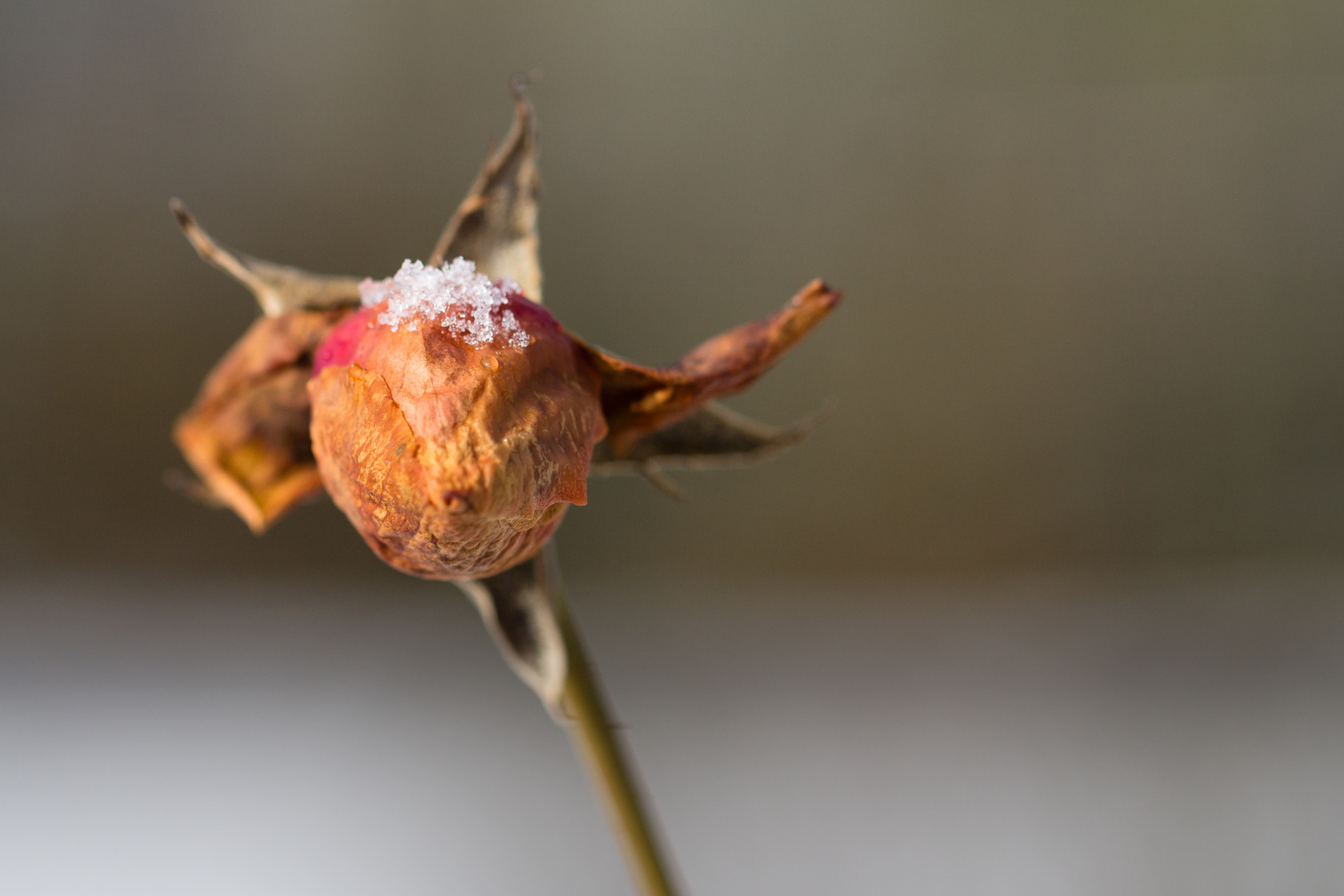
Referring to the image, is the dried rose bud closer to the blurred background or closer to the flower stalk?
the flower stalk

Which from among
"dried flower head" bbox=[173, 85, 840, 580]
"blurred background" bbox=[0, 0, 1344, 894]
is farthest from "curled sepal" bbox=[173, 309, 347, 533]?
A: "blurred background" bbox=[0, 0, 1344, 894]

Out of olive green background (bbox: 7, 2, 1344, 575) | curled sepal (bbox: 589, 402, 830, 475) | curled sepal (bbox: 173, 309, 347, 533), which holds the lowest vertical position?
curled sepal (bbox: 589, 402, 830, 475)

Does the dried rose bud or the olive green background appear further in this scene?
the olive green background

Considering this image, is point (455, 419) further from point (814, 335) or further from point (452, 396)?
point (814, 335)

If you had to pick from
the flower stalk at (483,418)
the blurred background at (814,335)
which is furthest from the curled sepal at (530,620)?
the blurred background at (814,335)

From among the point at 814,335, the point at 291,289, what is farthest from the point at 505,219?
the point at 814,335

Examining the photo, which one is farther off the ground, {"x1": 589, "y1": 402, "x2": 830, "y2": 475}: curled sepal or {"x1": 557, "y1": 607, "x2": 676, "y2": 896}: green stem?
{"x1": 589, "y1": 402, "x2": 830, "y2": 475}: curled sepal

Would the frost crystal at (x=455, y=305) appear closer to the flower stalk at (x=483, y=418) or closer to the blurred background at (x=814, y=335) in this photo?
the flower stalk at (x=483, y=418)
